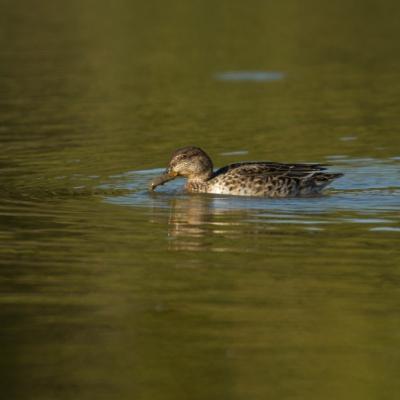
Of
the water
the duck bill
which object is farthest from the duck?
the water

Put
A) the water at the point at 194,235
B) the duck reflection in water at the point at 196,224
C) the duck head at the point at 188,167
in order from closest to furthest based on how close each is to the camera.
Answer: the water at the point at 194,235, the duck reflection in water at the point at 196,224, the duck head at the point at 188,167

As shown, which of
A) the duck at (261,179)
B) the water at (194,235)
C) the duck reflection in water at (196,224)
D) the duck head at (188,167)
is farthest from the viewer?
the duck head at (188,167)

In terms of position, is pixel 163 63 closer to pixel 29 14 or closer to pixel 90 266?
pixel 29 14

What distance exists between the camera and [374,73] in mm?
26109

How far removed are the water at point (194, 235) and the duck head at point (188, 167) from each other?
26 cm

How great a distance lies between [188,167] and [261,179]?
96 centimetres

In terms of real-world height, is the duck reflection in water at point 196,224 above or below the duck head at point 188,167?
below

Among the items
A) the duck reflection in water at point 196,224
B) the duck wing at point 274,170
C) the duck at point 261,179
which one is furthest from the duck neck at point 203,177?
the duck wing at point 274,170

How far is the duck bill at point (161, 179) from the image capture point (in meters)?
15.4

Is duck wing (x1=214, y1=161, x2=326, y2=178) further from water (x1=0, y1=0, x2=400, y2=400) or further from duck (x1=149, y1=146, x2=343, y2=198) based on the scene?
water (x1=0, y1=0, x2=400, y2=400)

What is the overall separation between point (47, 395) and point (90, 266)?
3229 millimetres

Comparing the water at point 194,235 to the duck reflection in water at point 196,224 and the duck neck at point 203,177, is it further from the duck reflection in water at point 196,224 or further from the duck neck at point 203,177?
the duck neck at point 203,177

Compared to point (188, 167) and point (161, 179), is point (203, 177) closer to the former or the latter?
point (188, 167)

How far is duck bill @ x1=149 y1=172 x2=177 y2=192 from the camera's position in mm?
15383
